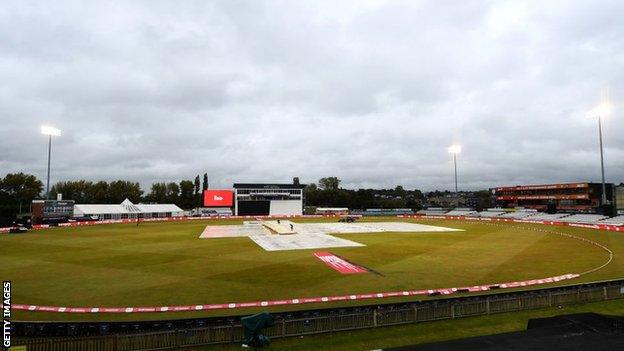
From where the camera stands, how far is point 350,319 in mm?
15219

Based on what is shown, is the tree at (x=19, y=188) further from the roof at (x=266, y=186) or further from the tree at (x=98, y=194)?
the roof at (x=266, y=186)

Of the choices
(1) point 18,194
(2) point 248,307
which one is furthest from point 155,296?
(1) point 18,194

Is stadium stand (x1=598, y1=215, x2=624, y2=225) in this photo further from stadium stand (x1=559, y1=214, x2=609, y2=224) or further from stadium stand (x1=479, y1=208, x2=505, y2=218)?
stadium stand (x1=479, y1=208, x2=505, y2=218)

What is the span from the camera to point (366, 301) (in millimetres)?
20109

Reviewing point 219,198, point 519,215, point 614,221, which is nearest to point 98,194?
point 219,198

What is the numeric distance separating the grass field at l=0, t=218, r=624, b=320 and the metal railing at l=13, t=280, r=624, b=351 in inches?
165

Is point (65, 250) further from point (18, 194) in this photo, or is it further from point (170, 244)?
point (18, 194)

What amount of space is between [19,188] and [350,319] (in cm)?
15314

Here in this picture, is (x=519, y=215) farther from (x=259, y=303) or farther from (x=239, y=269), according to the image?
(x=259, y=303)

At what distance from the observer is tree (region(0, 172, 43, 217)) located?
400ft

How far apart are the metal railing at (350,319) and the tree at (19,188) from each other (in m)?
134

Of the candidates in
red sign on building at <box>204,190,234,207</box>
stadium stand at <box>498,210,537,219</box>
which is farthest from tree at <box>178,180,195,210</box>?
stadium stand at <box>498,210,537,219</box>

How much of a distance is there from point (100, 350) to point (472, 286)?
788 inches

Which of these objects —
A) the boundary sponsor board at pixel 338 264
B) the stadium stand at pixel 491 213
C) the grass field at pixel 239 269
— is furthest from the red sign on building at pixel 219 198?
the boundary sponsor board at pixel 338 264
